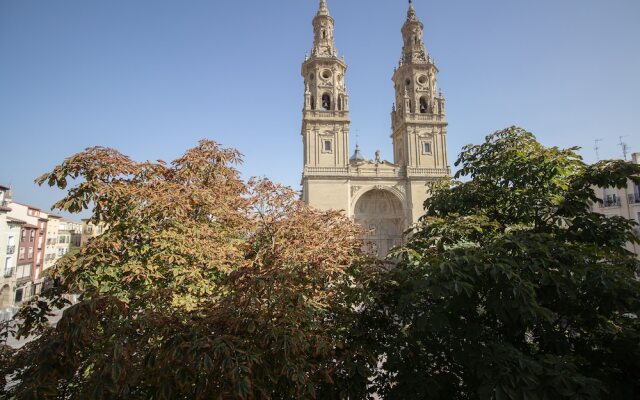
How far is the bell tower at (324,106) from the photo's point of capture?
31.9 m

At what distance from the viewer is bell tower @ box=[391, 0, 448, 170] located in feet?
109

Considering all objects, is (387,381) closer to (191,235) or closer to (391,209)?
(191,235)

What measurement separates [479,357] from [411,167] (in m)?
29.8

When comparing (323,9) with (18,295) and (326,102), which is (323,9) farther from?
(18,295)

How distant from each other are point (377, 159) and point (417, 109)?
5.80m

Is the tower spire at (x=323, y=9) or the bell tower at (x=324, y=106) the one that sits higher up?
the tower spire at (x=323, y=9)

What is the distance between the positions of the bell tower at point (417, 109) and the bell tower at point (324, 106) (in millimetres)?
5591

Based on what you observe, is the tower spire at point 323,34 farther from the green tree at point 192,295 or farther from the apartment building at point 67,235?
the apartment building at point 67,235

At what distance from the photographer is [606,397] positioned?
13.8 feet

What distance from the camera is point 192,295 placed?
4758 millimetres

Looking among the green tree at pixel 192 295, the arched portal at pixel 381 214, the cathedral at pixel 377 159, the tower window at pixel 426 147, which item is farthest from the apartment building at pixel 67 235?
the green tree at pixel 192 295

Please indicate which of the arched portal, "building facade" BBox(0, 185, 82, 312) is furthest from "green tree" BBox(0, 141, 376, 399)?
the arched portal

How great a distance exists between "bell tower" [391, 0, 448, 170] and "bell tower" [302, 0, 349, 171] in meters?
5.59

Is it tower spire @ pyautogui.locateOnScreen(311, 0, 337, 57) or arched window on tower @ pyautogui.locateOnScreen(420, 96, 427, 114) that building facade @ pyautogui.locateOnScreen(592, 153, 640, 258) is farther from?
tower spire @ pyautogui.locateOnScreen(311, 0, 337, 57)
